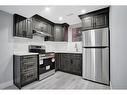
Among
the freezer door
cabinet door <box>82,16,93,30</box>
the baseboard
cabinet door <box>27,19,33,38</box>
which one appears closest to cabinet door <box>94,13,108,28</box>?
cabinet door <box>82,16,93,30</box>

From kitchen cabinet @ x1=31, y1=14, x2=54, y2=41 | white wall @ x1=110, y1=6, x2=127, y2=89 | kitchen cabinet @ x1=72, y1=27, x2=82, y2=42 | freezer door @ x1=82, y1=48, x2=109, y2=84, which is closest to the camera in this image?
white wall @ x1=110, y1=6, x2=127, y2=89

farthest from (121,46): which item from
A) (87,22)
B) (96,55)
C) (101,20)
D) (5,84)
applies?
(5,84)

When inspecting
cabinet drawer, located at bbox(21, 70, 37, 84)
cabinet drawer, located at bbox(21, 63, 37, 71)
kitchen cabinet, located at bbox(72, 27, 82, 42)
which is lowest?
cabinet drawer, located at bbox(21, 70, 37, 84)

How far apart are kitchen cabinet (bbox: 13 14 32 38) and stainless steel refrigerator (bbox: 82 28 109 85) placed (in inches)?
79.3

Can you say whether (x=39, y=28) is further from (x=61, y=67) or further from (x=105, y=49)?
(x=105, y=49)

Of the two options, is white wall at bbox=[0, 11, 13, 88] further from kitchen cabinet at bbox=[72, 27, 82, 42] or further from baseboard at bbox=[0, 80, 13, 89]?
kitchen cabinet at bbox=[72, 27, 82, 42]

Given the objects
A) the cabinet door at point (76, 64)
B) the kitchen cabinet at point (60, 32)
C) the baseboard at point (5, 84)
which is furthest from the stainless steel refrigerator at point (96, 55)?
the baseboard at point (5, 84)

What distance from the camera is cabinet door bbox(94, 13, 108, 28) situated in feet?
8.24

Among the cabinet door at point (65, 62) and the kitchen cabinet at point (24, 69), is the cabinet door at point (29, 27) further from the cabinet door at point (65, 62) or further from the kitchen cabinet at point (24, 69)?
the cabinet door at point (65, 62)

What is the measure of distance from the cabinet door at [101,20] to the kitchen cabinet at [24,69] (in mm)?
2335

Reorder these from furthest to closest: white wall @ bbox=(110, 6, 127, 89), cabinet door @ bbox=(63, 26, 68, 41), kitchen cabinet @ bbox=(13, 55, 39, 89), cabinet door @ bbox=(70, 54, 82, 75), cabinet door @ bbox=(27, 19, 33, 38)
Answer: cabinet door @ bbox=(63, 26, 68, 41) < cabinet door @ bbox=(70, 54, 82, 75) < cabinet door @ bbox=(27, 19, 33, 38) < kitchen cabinet @ bbox=(13, 55, 39, 89) < white wall @ bbox=(110, 6, 127, 89)

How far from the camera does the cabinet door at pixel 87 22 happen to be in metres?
2.80

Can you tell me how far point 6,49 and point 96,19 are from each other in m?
3.02

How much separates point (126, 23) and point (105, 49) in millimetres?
1616
